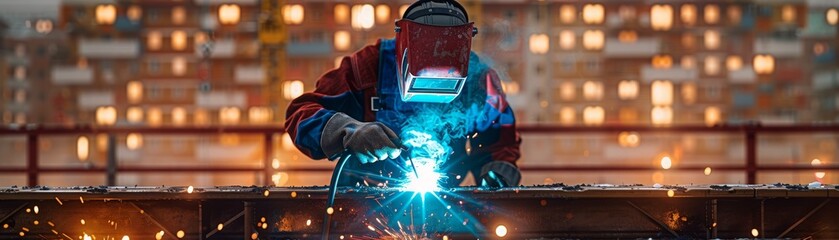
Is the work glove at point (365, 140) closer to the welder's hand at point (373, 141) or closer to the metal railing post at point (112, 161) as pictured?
the welder's hand at point (373, 141)

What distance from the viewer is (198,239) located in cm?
367

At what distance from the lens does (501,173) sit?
4246 mm

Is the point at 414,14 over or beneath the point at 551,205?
over

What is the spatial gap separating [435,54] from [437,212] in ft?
2.20

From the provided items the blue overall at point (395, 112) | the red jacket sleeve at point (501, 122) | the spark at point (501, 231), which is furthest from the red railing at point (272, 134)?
the spark at point (501, 231)

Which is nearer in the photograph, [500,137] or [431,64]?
[431,64]

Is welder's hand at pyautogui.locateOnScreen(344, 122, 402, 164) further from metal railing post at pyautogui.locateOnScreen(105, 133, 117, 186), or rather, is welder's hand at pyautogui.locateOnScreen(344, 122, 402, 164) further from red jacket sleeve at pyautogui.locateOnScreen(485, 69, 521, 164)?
metal railing post at pyautogui.locateOnScreen(105, 133, 117, 186)

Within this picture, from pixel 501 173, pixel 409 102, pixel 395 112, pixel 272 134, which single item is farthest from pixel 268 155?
pixel 409 102

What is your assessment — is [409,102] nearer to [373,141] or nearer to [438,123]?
[438,123]

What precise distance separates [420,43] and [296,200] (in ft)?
2.63

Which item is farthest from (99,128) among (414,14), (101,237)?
(414,14)

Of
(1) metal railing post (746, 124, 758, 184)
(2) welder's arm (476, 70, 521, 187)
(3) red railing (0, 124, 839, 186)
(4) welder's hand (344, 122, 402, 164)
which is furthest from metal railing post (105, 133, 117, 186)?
(4) welder's hand (344, 122, 402, 164)

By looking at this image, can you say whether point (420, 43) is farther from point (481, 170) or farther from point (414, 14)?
point (481, 170)

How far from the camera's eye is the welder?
3275 mm
